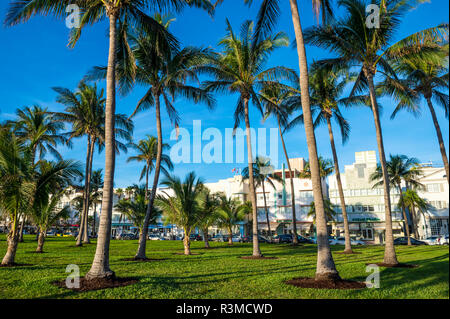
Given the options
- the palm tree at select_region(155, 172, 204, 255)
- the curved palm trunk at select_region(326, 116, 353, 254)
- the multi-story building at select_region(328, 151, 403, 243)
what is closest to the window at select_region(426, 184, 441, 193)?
the multi-story building at select_region(328, 151, 403, 243)

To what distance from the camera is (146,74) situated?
55.5 feet

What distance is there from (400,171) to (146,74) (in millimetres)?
35782

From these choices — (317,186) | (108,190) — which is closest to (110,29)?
(108,190)

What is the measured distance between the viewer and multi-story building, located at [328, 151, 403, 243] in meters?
52.4

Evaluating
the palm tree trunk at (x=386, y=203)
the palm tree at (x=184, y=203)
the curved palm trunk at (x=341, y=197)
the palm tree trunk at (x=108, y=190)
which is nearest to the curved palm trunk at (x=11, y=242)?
the palm tree trunk at (x=108, y=190)

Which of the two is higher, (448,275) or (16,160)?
(16,160)

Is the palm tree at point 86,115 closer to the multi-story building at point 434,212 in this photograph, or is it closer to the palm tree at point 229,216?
the palm tree at point 229,216

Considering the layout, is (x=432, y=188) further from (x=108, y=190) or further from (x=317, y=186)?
(x=108, y=190)

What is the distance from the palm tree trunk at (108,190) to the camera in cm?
829

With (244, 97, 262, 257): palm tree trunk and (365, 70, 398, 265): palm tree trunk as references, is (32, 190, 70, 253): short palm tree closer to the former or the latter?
(244, 97, 262, 257): palm tree trunk

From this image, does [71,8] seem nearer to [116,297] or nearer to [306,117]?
[306,117]

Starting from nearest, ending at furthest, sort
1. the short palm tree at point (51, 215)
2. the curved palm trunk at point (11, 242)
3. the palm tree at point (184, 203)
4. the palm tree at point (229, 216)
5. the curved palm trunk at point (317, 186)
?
the curved palm trunk at point (317, 186) → the curved palm trunk at point (11, 242) → the short palm tree at point (51, 215) → the palm tree at point (184, 203) → the palm tree at point (229, 216)

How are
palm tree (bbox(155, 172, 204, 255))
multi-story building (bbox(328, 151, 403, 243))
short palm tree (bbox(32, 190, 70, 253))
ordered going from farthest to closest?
multi-story building (bbox(328, 151, 403, 243)) < palm tree (bbox(155, 172, 204, 255)) < short palm tree (bbox(32, 190, 70, 253))

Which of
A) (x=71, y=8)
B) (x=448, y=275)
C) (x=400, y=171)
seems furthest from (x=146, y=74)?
(x=400, y=171)
